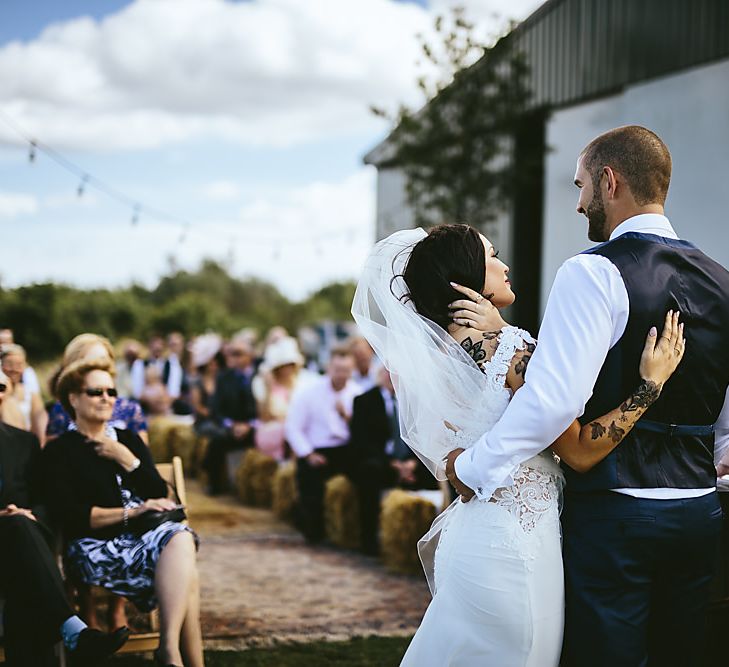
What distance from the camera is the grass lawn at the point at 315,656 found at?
16.2 feet

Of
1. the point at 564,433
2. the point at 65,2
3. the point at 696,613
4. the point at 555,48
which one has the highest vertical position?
the point at 65,2

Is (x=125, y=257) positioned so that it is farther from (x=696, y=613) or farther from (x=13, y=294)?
(x=696, y=613)

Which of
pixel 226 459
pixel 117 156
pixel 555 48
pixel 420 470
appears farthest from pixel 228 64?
pixel 420 470

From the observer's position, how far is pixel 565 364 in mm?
2492

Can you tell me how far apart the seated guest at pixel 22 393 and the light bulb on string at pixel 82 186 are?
230 inches

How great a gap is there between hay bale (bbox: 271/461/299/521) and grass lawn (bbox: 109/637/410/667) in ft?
12.2

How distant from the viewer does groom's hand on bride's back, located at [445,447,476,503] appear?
9.36 feet

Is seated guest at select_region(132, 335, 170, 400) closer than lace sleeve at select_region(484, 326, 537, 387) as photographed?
No

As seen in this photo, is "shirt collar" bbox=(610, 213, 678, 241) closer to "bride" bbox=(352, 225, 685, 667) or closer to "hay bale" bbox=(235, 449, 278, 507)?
"bride" bbox=(352, 225, 685, 667)

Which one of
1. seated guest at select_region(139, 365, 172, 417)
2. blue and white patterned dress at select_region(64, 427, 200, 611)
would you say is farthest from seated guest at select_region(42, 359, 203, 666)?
seated guest at select_region(139, 365, 172, 417)

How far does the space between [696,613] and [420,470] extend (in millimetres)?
5036

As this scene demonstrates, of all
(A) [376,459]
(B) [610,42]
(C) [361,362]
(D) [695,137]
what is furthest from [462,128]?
(A) [376,459]

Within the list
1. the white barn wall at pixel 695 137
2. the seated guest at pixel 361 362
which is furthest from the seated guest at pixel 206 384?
the white barn wall at pixel 695 137

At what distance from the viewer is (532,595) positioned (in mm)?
2674
